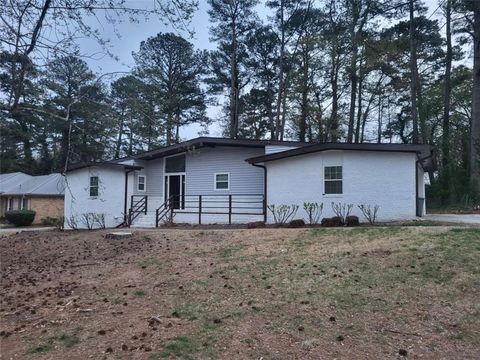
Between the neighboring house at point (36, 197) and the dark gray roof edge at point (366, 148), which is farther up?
the dark gray roof edge at point (366, 148)

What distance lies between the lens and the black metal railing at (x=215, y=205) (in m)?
17.2

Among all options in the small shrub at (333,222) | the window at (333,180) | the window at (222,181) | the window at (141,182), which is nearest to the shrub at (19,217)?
the window at (141,182)

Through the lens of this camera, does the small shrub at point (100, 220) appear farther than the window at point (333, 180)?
Yes

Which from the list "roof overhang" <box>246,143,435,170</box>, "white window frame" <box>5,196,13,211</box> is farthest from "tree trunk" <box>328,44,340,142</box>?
"white window frame" <box>5,196,13,211</box>

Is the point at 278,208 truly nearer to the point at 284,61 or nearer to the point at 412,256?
the point at 412,256

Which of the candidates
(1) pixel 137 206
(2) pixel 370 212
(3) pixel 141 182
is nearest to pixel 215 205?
(1) pixel 137 206

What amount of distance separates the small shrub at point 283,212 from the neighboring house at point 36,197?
19371mm

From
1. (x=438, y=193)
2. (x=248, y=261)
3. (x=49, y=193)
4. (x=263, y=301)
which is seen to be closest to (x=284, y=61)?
(x=438, y=193)

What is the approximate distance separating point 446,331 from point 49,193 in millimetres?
30406

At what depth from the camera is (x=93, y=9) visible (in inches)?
216

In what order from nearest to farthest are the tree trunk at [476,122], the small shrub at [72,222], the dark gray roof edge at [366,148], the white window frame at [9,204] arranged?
the dark gray roof edge at [366,148] < the small shrub at [72,222] < the tree trunk at [476,122] < the white window frame at [9,204]

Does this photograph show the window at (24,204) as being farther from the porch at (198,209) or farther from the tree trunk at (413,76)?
the tree trunk at (413,76)

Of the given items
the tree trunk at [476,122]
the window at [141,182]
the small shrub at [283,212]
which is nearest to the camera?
the small shrub at [283,212]

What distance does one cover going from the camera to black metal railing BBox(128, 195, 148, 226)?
18.8 meters
